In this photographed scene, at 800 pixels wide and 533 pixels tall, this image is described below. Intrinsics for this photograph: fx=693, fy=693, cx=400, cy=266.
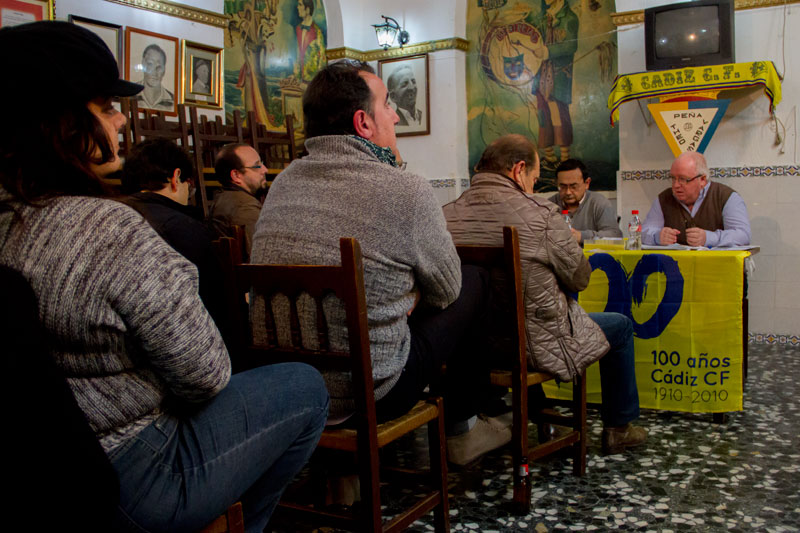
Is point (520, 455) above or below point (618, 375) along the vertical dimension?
below

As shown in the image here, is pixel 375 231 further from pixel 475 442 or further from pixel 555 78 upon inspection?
pixel 555 78

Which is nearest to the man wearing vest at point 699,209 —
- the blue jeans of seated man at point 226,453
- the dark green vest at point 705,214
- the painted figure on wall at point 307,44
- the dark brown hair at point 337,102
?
the dark green vest at point 705,214

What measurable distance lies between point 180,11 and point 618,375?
5140 mm

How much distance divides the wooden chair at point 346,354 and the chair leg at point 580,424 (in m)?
1.00

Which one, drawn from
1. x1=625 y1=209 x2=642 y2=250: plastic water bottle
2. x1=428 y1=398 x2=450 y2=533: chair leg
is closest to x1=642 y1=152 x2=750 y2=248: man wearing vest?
x1=625 y1=209 x2=642 y2=250: plastic water bottle

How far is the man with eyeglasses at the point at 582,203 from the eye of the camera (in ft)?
17.1

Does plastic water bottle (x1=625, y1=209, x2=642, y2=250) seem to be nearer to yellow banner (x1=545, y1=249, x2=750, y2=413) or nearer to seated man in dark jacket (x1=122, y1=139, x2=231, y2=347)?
yellow banner (x1=545, y1=249, x2=750, y2=413)

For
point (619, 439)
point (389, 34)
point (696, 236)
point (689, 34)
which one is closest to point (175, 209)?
point (619, 439)

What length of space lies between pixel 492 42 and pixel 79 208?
7446mm

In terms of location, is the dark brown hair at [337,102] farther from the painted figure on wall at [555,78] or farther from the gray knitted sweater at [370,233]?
the painted figure on wall at [555,78]

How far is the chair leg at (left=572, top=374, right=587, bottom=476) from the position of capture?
111 inches

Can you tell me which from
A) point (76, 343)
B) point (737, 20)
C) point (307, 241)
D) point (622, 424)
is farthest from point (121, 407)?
point (737, 20)

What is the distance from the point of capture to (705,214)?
4586mm

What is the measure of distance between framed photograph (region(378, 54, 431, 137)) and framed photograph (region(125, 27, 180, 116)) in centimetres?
270
